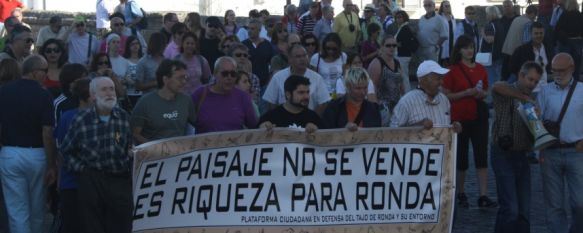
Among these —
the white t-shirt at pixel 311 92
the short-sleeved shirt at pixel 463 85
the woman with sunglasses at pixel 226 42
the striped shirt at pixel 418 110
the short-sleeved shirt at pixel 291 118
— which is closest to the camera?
the short-sleeved shirt at pixel 291 118

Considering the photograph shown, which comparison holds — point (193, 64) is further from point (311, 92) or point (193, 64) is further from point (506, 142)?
point (506, 142)

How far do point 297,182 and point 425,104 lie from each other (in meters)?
1.67

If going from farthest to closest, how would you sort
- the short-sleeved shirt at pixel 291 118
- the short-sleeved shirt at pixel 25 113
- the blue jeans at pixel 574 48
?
the blue jeans at pixel 574 48 → the short-sleeved shirt at pixel 25 113 → the short-sleeved shirt at pixel 291 118

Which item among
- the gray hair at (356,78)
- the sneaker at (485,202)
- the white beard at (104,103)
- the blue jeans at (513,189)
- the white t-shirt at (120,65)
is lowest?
the sneaker at (485,202)

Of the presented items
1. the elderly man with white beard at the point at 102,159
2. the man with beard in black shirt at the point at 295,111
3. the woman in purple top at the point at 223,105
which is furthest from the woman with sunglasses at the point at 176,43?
the elderly man with white beard at the point at 102,159

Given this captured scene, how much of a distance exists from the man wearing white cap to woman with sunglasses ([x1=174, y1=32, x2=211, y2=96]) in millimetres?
3956

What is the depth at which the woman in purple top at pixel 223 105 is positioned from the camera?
36.9 feet

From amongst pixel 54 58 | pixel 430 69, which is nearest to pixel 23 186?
pixel 54 58

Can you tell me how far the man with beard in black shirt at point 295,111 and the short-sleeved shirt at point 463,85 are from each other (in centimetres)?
282

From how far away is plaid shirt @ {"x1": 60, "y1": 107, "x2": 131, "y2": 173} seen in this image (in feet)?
33.2

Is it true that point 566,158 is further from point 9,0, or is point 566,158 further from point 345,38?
point 9,0

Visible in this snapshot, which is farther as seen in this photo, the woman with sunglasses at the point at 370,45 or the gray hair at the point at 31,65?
the woman with sunglasses at the point at 370,45

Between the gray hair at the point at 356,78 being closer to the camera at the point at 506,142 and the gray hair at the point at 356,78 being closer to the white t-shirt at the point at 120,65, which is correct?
the camera at the point at 506,142

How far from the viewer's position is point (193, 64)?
14961 millimetres
